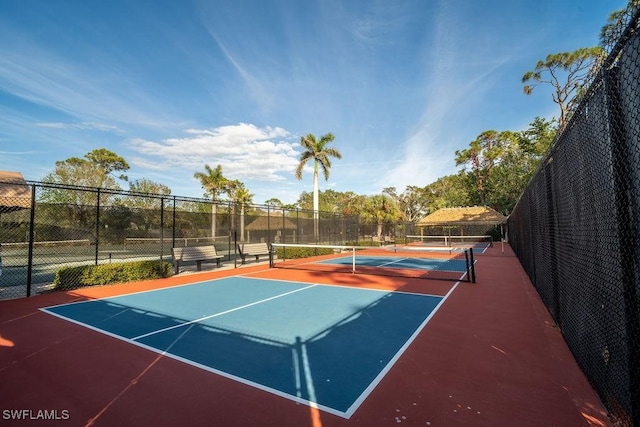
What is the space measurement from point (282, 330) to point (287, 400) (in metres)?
2.12

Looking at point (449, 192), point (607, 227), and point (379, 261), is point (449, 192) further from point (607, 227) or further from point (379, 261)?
point (607, 227)

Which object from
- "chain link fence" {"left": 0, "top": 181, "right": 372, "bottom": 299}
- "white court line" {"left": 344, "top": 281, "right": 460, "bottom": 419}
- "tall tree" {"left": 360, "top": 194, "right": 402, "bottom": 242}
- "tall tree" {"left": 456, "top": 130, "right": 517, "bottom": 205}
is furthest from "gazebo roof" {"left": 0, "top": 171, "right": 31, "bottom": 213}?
"tall tree" {"left": 456, "top": 130, "right": 517, "bottom": 205}

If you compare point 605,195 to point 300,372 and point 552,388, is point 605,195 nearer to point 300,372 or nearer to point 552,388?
point 552,388

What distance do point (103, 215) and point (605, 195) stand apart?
52.0ft

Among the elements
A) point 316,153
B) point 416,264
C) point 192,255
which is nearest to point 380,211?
point 316,153

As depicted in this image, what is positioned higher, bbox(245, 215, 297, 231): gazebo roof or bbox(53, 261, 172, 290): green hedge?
bbox(245, 215, 297, 231): gazebo roof

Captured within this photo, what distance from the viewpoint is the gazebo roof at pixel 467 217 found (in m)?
35.8

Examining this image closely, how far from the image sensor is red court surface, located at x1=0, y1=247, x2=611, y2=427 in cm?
283

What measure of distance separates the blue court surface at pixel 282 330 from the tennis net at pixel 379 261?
261 centimetres

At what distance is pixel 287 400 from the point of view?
3080 millimetres

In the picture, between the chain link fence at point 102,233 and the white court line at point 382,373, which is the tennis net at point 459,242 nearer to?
the chain link fence at point 102,233

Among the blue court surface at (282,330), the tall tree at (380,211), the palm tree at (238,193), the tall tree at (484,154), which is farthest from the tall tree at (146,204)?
the tall tree at (484,154)

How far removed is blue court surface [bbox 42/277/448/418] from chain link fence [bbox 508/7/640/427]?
212cm

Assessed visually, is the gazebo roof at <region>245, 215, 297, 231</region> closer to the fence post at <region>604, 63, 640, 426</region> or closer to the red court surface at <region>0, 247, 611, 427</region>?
the red court surface at <region>0, 247, 611, 427</region>
